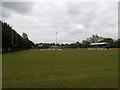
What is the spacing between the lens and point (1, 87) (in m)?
8.23

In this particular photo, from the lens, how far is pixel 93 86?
27.2 feet

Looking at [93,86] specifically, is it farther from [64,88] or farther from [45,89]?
[45,89]

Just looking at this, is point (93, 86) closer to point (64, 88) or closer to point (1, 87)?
point (64, 88)

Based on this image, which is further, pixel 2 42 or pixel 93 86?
pixel 2 42

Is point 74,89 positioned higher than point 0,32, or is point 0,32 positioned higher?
point 0,32

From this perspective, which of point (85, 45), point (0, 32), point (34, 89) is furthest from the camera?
point (85, 45)

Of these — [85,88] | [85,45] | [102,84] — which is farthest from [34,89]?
[85,45]

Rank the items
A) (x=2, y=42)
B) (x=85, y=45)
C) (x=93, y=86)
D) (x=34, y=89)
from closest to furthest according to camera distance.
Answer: (x=34, y=89) → (x=93, y=86) → (x=2, y=42) → (x=85, y=45)

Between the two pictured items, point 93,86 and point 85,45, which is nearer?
point 93,86

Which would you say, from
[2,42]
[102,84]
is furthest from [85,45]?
[102,84]

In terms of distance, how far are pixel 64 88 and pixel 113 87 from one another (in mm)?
2201

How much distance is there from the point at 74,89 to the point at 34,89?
5.69 feet

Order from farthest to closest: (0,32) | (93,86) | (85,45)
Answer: (85,45) → (0,32) → (93,86)

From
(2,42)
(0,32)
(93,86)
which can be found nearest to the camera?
(93,86)
